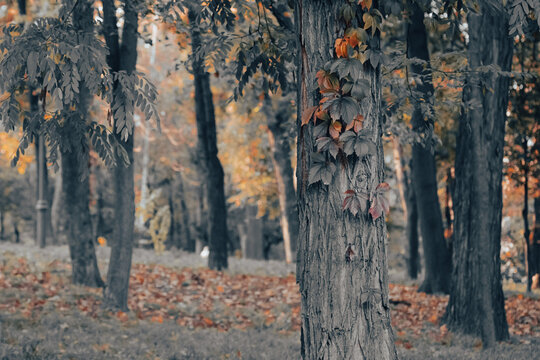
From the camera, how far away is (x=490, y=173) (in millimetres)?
8945

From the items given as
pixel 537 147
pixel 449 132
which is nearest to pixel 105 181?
pixel 449 132

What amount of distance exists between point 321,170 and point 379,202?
43cm

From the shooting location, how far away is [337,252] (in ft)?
12.6

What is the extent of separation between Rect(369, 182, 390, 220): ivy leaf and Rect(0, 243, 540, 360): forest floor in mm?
3855

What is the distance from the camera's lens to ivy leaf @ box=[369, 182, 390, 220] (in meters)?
3.77

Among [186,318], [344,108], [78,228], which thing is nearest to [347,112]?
[344,108]

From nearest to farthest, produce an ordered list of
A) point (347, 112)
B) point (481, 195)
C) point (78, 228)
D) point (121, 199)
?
point (347, 112)
point (481, 195)
point (121, 199)
point (78, 228)

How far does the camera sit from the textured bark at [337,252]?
12.6 ft

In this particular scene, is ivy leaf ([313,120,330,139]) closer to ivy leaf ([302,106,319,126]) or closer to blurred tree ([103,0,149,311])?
ivy leaf ([302,106,319,126])

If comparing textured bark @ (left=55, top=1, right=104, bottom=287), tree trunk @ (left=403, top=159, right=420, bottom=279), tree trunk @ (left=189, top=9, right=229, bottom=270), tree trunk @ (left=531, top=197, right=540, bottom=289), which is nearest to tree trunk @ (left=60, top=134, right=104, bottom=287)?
textured bark @ (left=55, top=1, right=104, bottom=287)

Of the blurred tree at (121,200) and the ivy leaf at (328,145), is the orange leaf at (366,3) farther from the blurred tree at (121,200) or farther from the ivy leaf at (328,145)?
the blurred tree at (121,200)

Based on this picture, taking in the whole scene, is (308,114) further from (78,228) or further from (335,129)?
(78,228)

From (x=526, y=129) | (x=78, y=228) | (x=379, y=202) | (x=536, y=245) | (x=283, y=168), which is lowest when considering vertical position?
(x=536, y=245)

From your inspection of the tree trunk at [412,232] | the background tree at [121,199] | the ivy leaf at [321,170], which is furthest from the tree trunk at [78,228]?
the tree trunk at [412,232]
